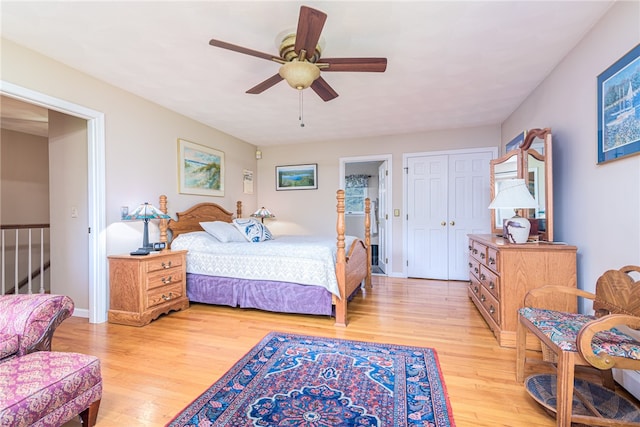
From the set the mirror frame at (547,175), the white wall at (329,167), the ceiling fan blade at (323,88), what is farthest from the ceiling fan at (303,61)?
the white wall at (329,167)

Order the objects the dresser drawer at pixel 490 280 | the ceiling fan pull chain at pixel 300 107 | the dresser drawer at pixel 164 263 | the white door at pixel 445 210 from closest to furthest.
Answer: the dresser drawer at pixel 490 280 < the dresser drawer at pixel 164 263 < the ceiling fan pull chain at pixel 300 107 < the white door at pixel 445 210

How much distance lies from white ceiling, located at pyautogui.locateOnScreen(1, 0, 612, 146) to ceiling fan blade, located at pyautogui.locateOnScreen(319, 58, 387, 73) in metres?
0.26

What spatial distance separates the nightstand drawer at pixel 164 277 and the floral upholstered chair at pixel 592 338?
3.11m

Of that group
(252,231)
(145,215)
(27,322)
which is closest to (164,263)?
(145,215)

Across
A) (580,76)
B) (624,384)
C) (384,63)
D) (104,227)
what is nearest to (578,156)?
(580,76)

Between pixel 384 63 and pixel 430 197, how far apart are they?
10.4 feet

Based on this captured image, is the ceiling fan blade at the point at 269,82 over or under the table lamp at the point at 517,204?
over

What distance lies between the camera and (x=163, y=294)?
119 inches

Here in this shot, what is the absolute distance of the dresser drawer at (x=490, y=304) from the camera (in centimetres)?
243

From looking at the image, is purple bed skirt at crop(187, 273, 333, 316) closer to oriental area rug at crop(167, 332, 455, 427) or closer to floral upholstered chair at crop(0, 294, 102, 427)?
oriental area rug at crop(167, 332, 455, 427)

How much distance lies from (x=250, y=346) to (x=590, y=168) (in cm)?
293

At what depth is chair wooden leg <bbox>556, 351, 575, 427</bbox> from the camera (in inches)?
51.3

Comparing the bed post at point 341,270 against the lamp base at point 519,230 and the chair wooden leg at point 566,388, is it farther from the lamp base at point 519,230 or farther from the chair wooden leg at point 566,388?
the chair wooden leg at point 566,388

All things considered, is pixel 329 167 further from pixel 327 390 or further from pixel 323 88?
pixel 327 390
